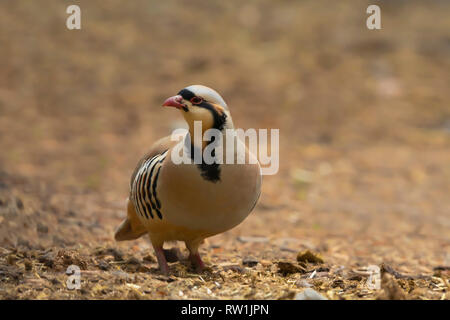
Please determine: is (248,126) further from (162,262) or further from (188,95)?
(188,95)

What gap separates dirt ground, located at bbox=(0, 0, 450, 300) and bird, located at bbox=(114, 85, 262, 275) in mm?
347

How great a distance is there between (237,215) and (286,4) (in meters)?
11.0

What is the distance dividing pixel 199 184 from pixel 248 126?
6.59 metres

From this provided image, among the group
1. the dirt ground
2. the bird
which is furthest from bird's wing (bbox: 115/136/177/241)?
the bird

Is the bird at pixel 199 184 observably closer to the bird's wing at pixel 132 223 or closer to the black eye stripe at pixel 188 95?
the black eye stripe at pixel 188 95

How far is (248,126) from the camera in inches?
402

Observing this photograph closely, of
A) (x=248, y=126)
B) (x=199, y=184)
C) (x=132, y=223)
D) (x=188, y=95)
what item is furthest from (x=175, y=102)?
(x=248, y=126)

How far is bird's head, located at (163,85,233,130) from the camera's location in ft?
12.2

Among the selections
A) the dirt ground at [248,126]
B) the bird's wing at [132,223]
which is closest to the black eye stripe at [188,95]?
the bird's wing at [132,223]

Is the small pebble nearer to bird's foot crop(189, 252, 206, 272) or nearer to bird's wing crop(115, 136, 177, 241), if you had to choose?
bird's foot crop(189, 252, 206, 272)

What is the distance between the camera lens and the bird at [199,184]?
3.70 meters

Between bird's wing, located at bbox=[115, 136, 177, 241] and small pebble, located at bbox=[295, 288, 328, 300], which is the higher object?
bird's wing, located at bbox=[115, 136, 177, 241]

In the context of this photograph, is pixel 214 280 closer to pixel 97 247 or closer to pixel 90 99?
pixel 97 247

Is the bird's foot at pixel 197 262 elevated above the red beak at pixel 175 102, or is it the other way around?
the red beak at pixel 175 102
